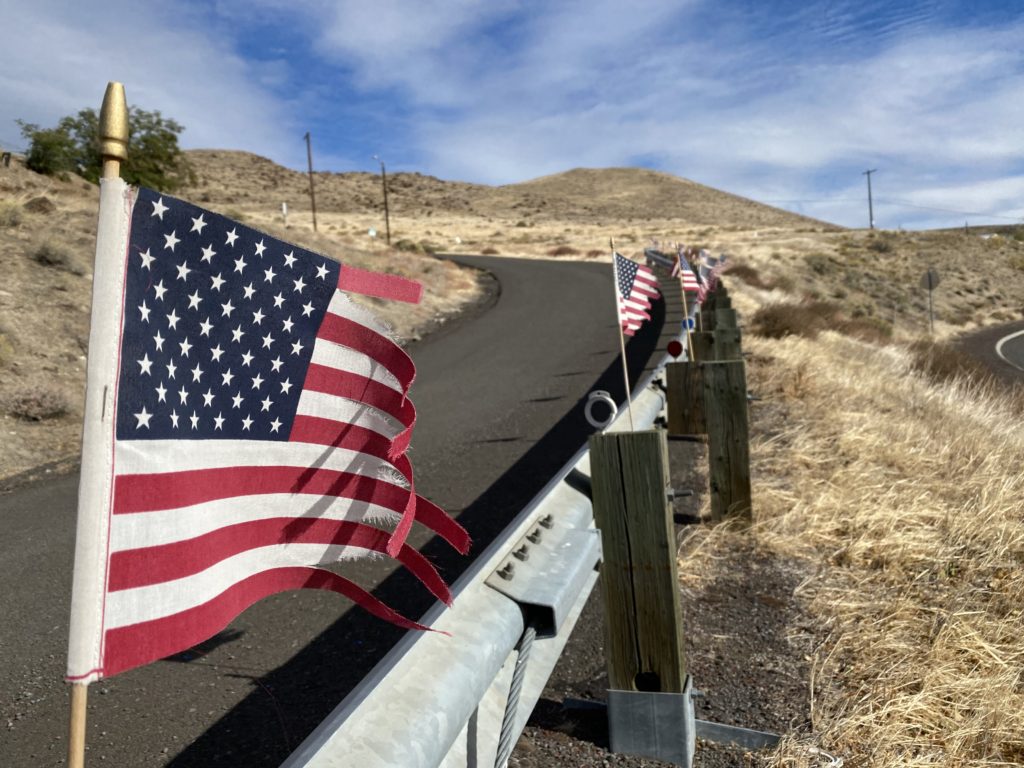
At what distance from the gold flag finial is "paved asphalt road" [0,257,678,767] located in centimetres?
234

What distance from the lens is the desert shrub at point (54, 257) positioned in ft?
41.5

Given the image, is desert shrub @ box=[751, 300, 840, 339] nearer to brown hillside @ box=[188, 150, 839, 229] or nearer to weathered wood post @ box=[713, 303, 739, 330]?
weathered wood post @ box=[713, 303, 739, 330]

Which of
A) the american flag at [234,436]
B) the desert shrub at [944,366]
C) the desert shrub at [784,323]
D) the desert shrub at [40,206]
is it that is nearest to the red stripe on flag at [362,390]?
the american flag at [234,436]

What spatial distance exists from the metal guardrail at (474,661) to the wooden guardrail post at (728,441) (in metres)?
2.32

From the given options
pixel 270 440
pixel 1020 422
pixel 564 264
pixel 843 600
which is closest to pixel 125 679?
pixel 270 440

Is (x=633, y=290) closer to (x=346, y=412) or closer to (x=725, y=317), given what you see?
(x=725, y=317)

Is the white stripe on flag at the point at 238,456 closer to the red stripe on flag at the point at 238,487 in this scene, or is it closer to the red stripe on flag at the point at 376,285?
the red stripe on flag at the point at 238,487

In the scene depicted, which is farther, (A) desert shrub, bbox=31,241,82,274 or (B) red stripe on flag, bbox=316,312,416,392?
(A) desert shrub, bbox=31,241,82,274

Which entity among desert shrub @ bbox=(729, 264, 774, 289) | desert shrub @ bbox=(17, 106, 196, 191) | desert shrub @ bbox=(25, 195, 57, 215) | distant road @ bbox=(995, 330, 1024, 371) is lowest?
distant road @ bbox=(995, 330, 1024, 371)

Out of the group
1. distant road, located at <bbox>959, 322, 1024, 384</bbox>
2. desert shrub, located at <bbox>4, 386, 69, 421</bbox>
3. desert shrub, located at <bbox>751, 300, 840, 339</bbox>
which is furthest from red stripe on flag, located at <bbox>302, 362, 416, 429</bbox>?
distant road, located at <bbox>959, 322, 1024, 384</bbox>

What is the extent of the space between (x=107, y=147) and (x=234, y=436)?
763 millimetres

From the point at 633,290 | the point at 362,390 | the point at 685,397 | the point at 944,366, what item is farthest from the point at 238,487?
the point at 944,366

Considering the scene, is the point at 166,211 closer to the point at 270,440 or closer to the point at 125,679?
the point at 270,440

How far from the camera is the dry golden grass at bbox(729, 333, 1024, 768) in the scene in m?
3.00
